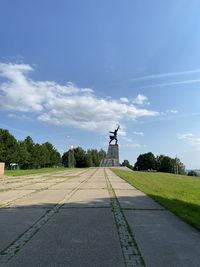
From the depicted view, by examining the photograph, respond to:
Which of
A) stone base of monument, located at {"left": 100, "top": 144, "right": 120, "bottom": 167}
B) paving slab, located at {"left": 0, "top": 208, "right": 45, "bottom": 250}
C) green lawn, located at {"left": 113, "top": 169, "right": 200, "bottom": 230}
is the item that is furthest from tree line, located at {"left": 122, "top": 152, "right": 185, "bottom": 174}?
paving slab, located at {"left": 0, "top": 208, "right": 45, "bottom": 250}

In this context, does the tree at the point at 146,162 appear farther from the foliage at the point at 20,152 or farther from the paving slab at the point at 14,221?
the paving slab at the point at 14,221

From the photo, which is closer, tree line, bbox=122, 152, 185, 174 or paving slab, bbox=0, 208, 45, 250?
paving slab, bbox=0, 208, 45, 250

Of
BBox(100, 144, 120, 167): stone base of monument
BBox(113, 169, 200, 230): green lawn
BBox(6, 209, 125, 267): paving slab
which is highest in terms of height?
BBox(100, 144, 120, 167): stone base of monument

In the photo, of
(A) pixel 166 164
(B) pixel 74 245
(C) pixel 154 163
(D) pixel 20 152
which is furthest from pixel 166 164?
(B) pixel 74 245

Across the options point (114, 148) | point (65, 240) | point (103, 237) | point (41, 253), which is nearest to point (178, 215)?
point (103, 237)

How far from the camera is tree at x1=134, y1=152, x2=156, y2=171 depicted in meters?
163

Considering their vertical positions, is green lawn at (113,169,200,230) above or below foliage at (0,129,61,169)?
below

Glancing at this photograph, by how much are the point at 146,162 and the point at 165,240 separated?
6236 inches

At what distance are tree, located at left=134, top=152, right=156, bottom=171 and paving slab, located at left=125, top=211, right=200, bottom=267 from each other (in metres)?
153


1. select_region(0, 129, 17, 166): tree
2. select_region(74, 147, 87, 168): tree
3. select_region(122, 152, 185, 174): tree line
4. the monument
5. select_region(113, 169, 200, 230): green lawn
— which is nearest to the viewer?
select_region(113, 169, 200, 230): green lawn

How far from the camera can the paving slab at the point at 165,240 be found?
612 centimetres

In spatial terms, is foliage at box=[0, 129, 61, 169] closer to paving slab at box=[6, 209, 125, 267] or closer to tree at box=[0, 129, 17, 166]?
tree at box=[0, 129, 17, 166]

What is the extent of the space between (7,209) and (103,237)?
216 inches

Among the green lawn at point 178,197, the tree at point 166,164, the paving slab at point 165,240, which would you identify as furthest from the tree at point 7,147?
the tree at point 166,164
